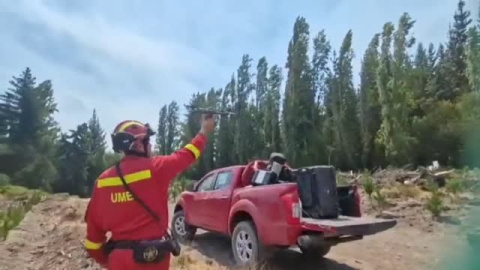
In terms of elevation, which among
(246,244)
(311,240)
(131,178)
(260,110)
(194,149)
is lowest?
(246,244)

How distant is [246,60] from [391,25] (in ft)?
64.0

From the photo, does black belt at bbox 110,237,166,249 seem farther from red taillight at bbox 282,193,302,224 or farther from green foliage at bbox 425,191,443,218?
green foliage at bbox 425,191,443,218

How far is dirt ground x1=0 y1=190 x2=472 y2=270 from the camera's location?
798 cm

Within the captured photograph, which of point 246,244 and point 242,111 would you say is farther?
point 242,111

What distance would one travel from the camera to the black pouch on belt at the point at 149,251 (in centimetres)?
367

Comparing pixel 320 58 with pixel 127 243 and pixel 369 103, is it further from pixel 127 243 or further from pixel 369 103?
pixel 127 243

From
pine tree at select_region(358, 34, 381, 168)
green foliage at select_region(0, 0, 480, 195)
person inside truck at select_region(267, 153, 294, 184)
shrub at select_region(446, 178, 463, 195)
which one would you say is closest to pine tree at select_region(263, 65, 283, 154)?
green foliage at select_region(0, 0, 480, 195)

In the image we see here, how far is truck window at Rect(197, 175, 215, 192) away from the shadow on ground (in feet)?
3.67

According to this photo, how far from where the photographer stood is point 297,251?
29.5ft

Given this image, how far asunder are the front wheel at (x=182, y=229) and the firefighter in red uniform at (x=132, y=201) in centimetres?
642

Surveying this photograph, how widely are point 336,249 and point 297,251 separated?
0.91m

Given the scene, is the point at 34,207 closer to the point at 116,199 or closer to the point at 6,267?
the point at 6,267

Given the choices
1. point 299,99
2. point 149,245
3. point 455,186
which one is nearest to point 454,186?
point 455,186

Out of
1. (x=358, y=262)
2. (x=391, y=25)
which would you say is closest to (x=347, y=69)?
(x=391, y=25)
